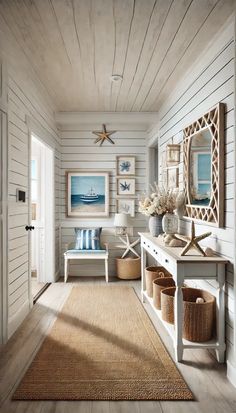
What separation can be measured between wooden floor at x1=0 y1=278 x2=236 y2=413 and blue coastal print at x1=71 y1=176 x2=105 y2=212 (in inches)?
102

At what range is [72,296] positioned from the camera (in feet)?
14.4

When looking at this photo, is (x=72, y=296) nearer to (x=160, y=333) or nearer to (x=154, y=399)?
(x=160, y=333)

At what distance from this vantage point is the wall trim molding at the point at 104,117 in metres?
5.30

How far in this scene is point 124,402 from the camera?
2.06 m

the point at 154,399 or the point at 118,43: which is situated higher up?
the point at 118,43

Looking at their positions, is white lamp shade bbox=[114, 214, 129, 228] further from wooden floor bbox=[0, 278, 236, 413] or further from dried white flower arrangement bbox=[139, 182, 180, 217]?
wooden floor bbox=[0, 278, 236, 413]

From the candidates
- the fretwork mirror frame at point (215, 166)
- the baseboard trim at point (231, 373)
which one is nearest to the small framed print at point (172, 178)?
the fretwork mirror frame at point (215, 166)

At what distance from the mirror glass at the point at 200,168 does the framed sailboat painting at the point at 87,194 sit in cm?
257

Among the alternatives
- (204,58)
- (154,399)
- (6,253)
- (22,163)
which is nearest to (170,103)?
(204,58)

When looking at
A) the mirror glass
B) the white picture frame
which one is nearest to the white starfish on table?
the white picture frame

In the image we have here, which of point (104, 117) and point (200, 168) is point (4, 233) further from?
point (104, 117)

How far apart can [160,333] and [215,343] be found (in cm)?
71

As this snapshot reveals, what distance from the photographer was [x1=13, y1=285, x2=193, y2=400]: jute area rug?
84.5 inches

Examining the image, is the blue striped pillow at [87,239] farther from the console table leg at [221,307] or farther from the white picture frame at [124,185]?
the console table leg at [221,307]
